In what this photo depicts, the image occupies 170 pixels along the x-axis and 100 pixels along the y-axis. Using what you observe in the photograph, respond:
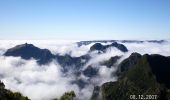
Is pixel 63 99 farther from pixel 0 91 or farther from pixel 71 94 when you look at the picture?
pixel 0 91

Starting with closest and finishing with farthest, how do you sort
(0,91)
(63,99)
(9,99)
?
(63,99) < (9,99) < (0,91)

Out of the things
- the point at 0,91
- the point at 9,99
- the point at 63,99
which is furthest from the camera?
the point at 0,91

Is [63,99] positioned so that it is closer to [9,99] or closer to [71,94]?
[71,94]

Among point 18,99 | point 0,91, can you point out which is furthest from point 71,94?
point 0,91

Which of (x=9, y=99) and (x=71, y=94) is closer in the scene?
(x=71, y=94)

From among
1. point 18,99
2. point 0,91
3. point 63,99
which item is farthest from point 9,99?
point 63,99

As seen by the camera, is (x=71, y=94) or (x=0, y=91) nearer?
(x=71, y=94)

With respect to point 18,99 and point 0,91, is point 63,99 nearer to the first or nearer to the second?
point 18,99

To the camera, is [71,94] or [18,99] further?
[18,99]
